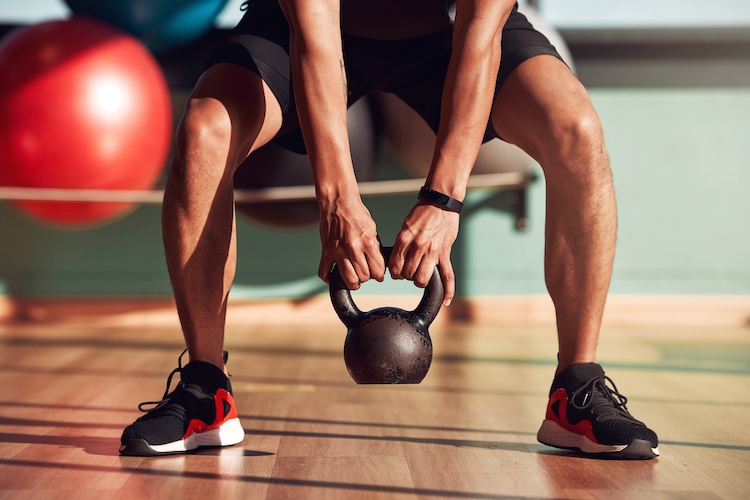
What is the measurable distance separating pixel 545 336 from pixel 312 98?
187cm

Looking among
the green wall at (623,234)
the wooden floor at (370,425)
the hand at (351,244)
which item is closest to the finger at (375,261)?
the hand at (351,244)

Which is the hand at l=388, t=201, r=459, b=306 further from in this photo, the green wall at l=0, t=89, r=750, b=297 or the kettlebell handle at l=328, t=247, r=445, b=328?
the green wall at l=0, t=89, r=750, b=297

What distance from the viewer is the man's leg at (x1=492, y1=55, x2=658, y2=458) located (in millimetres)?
1130

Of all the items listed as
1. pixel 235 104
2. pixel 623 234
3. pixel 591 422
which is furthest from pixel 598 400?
pixel 623 234

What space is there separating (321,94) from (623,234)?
7.90 ft

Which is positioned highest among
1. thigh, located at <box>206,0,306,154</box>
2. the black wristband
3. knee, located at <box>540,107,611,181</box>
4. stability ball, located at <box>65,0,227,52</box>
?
stability ball, located at <box>65,0,227,52</box>

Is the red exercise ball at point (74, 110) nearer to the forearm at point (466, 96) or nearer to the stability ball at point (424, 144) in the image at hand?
the stability ball at point (424, 144)

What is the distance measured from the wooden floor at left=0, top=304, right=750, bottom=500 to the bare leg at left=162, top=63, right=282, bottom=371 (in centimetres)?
24

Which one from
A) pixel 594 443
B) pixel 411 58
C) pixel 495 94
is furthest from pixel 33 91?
pixel 594 443

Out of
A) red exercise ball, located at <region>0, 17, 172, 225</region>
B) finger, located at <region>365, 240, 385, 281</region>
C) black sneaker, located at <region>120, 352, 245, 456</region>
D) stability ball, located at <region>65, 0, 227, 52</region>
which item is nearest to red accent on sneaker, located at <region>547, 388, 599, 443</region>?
finger, located at <region>365, 240, 385, 281</region>

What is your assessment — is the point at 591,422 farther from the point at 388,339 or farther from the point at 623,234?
the point at 623,234

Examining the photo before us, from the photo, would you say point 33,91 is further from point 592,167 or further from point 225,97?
point 592,167

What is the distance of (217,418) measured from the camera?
1157 millimetres

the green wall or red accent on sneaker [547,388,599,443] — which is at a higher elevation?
the green wall
